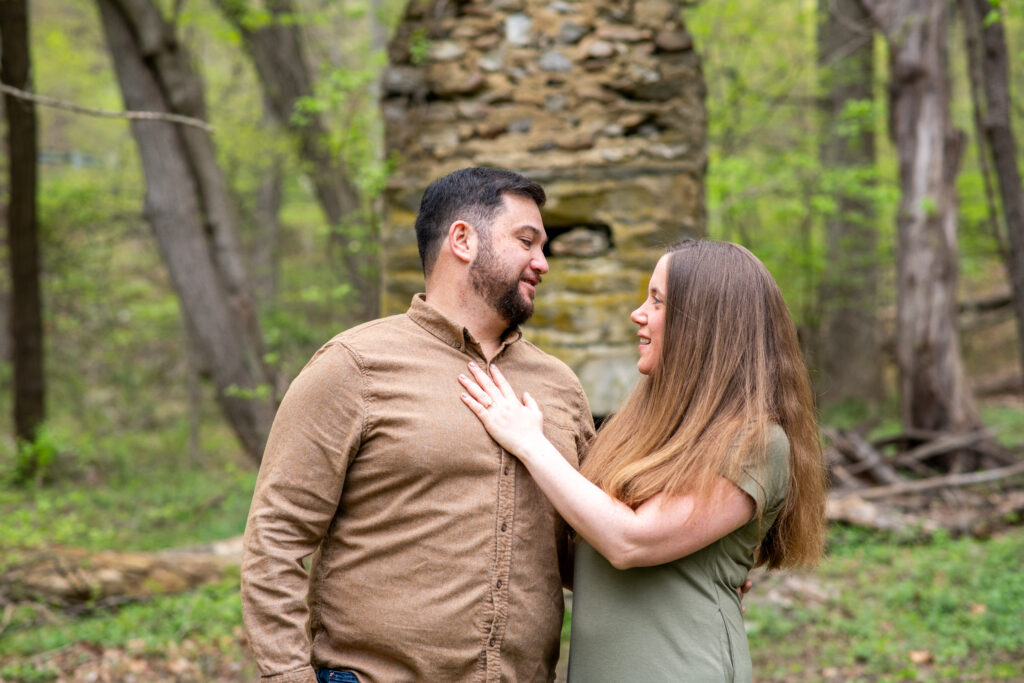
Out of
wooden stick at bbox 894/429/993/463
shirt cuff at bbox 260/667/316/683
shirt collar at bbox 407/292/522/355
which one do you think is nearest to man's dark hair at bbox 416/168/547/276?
shirt collar at bbox 407/292/522/355

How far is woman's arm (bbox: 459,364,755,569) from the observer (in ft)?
6.87

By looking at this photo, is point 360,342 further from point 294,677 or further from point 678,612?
point 678,612

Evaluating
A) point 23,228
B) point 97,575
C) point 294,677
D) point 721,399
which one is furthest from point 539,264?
point 23,228

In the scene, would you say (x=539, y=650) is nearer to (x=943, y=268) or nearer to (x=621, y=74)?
(x=621, y=74)

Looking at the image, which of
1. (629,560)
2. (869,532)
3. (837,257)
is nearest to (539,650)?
(629,560)

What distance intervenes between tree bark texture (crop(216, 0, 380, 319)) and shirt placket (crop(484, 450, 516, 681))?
6.64m

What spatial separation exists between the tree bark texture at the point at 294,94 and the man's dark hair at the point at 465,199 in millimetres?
6333

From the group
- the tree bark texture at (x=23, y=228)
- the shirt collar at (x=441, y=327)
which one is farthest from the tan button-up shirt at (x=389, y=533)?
the tree bark texture at (x=23, y=228)

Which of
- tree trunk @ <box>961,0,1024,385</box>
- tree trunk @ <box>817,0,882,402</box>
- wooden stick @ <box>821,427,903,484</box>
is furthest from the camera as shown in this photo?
tree trunk @ <box>817,0,882,402</box>

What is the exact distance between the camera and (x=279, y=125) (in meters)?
10.3

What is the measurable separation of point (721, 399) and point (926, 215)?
303 inches

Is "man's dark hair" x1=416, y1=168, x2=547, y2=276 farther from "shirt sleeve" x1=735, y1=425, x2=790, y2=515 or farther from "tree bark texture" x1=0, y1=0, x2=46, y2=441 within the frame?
"tree bark texture" x1=0, y1=0, x2=46, y2=441

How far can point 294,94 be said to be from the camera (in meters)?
9.83

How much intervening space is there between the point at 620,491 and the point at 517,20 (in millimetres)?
3706
